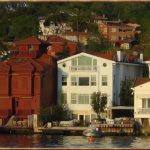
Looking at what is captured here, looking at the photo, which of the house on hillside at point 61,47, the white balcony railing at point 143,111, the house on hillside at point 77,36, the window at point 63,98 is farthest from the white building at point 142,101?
the house on hillside at point 77,36

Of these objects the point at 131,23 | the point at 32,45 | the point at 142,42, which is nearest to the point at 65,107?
the point at 32,45

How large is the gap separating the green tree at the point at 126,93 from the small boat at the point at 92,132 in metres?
6.99

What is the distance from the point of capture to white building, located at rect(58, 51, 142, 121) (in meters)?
43.7

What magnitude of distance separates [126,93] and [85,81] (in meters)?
2.30

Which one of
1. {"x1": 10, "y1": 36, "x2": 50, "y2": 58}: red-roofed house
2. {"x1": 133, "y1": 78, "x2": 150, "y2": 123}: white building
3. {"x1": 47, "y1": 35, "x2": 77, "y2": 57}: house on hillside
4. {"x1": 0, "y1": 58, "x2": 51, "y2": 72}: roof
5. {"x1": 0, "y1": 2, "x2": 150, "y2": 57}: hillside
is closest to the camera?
{"x1": 133, "y1": 78, "x2": 150, "y2": 123}: white building

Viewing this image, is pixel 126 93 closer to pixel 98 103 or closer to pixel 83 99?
pixel 83 99

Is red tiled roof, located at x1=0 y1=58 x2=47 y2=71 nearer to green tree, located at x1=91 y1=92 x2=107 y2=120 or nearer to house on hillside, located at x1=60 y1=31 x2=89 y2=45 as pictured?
green tree, located at x1=91 y1=92 x2=107 y2=120

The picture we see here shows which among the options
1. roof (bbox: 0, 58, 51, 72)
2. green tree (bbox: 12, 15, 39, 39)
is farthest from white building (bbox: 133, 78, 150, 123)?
green tree (bbox: 12, 15, 39, 39)

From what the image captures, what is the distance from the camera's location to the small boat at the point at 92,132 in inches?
1434

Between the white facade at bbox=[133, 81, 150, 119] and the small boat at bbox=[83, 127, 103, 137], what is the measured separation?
160 inches

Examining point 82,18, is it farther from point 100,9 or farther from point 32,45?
point 32,45

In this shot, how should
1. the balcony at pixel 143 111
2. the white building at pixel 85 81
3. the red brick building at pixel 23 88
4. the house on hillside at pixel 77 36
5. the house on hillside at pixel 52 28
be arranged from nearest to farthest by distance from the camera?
the balcony at pixel 143 111, the red brick building at pixel 23 88, the white building at pixel 85 81, the house on hillside at pixel 77 36, the house on hillside at pixel 52 28

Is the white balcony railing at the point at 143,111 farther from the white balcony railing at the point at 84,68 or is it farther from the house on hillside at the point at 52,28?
the house on hillside at the point at 52,28

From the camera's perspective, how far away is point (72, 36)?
73.4m
